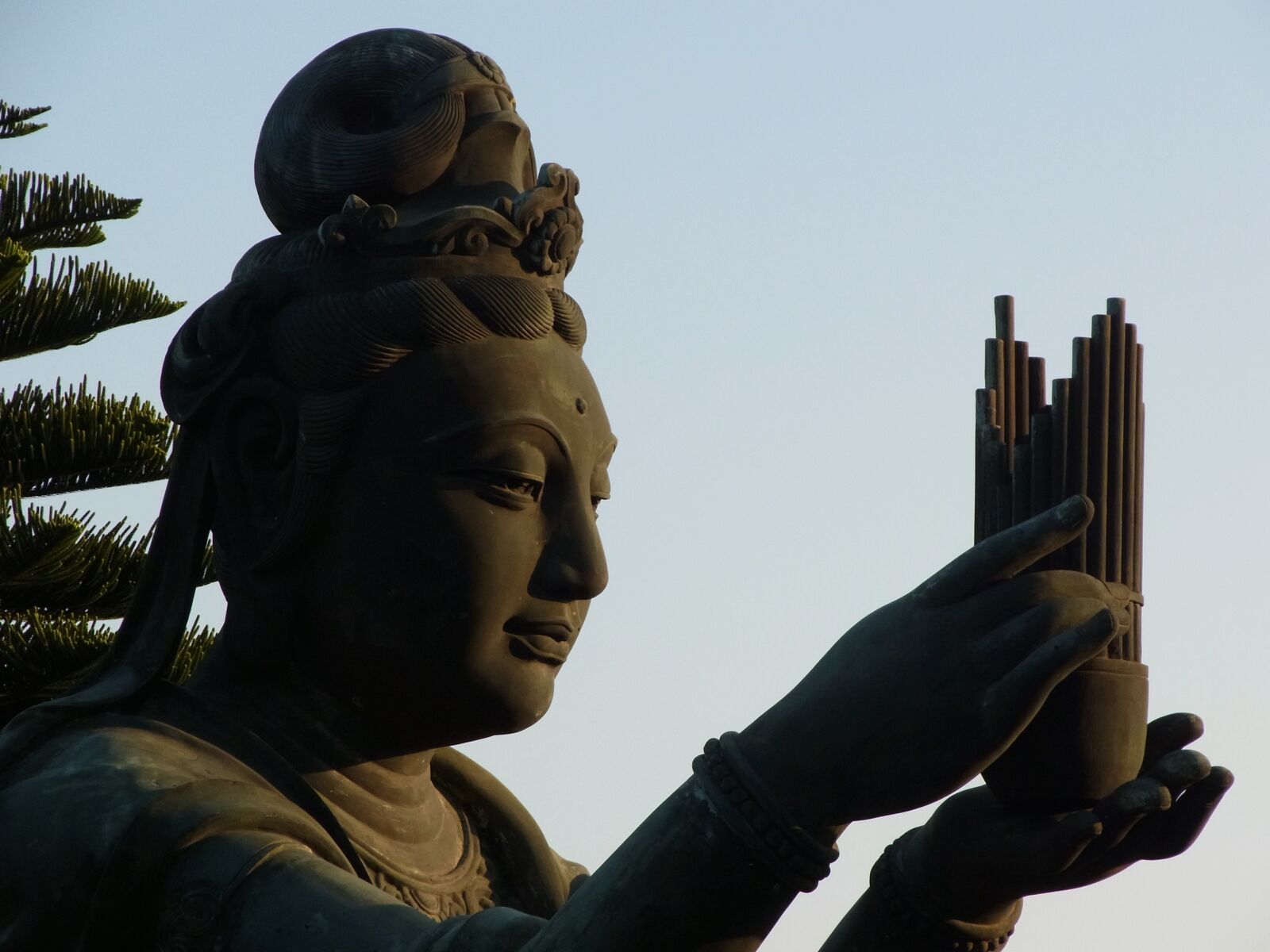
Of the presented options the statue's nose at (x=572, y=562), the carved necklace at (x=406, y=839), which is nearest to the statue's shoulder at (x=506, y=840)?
the carved necklace at (x=406, y=839)

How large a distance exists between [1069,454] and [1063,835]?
2.81 feet

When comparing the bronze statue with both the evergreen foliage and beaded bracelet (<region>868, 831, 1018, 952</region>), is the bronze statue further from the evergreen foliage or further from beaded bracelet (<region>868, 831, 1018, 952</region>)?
the evergreen foliage

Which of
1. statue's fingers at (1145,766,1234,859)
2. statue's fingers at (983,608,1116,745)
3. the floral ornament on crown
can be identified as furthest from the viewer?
the floral ornament on crown

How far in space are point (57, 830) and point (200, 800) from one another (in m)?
0.32

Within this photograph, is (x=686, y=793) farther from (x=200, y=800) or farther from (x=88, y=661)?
(x=88, y=661)

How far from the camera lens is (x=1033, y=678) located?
4066 millimetres

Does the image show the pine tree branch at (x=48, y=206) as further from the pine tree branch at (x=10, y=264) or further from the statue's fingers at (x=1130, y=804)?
the statue's fingers at (x=1130, y=804)

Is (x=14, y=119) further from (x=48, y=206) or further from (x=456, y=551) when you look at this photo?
(x=456, y=551)

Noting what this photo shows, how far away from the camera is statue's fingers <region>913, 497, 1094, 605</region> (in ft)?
13.8

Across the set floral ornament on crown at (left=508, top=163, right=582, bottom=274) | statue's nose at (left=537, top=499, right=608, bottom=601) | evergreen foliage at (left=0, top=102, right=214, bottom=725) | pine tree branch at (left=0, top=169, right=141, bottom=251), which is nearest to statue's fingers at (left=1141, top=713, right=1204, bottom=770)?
statue's nose at (left=537, top=499, right=608, bottom=601)

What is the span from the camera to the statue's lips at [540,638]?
5.31m

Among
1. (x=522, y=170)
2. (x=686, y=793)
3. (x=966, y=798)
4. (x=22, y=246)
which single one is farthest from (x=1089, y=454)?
(x=22, y=246)

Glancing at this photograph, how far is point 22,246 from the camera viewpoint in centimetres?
1395

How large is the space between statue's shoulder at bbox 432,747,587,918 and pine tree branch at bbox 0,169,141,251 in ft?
29.4
